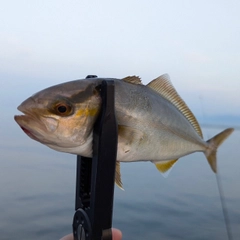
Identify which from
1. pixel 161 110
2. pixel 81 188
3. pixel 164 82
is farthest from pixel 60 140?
pixel 164 82

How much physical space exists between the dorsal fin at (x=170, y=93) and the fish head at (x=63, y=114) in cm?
37

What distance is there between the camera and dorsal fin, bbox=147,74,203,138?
6.58ft

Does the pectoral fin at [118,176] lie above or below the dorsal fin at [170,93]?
below

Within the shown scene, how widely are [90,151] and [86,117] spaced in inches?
5.5

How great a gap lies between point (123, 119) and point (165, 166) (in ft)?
1.49

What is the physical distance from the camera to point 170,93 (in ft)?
6.74

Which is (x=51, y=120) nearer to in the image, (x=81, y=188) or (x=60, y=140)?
(x=60, y=140)

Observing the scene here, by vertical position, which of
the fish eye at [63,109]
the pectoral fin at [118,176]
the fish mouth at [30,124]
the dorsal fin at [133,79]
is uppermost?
the dorsal fin at [133,79]

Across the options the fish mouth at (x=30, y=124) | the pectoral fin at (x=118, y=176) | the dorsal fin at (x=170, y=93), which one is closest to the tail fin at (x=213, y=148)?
the dorsal fin at (x=170, y=93)

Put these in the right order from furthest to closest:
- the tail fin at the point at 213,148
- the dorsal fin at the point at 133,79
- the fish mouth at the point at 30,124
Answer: the tail fin at the point at 213,148, the dorsal fin at the point at 133,79, the fish mouth at the point at 30,124

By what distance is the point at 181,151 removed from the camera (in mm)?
2062

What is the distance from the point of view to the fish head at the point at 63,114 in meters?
1.60

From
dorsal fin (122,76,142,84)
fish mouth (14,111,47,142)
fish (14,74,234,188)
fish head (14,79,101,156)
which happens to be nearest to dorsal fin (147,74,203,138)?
fish (14,74,234,188)

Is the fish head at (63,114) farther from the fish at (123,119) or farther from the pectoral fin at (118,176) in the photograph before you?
the pectoral fin at (118,176)
